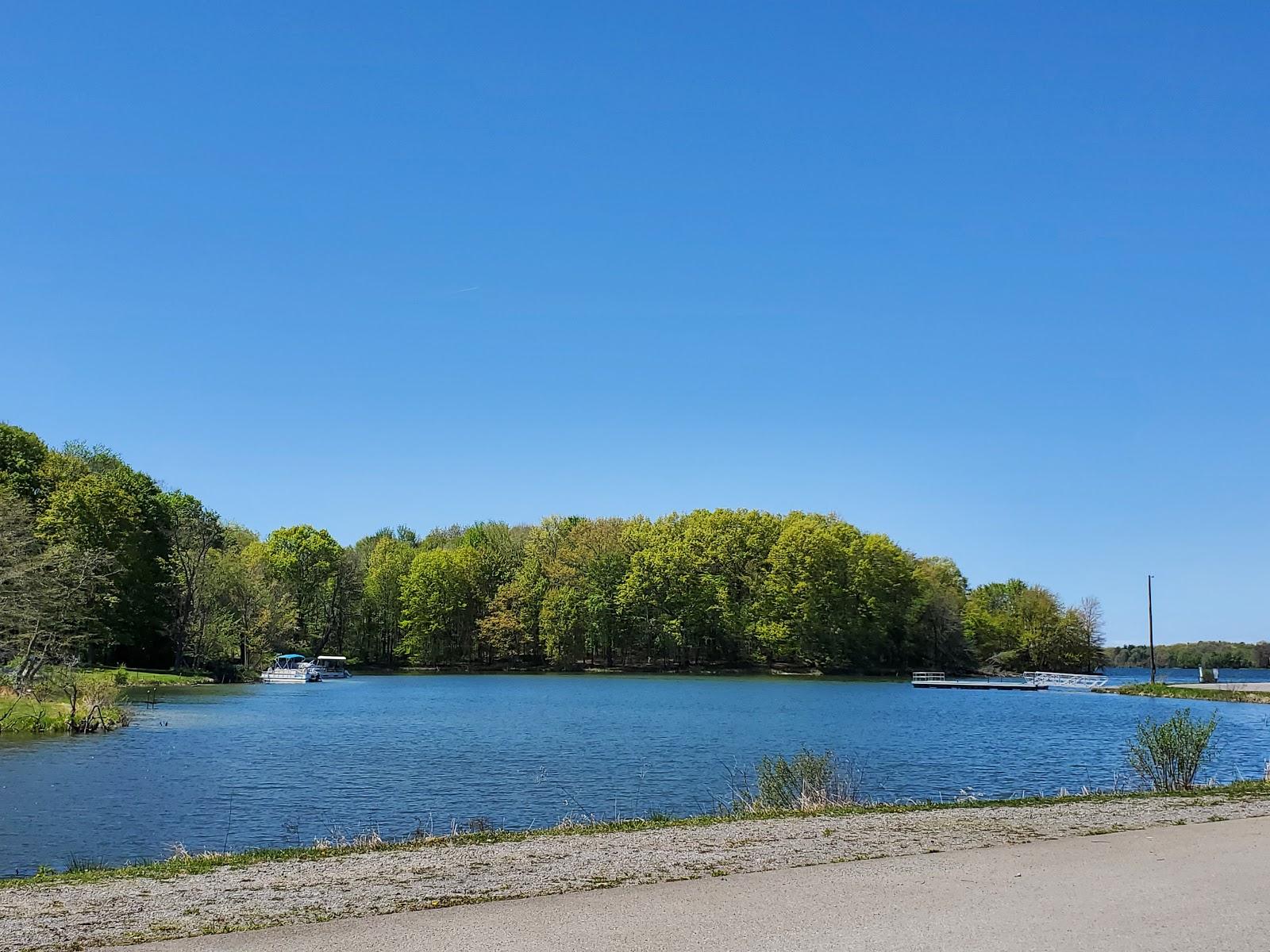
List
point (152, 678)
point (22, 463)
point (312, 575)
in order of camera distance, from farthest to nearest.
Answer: point (312, 575)
point (22, 463)
point (152, 678)

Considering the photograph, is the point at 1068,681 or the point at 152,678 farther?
the point at 1068,681

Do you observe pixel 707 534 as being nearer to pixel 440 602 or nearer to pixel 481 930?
pixel 440 602

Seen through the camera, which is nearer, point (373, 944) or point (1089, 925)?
point (373, 944)

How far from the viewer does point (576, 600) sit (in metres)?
100

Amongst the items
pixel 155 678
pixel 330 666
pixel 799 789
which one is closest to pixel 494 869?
pixel 799 789

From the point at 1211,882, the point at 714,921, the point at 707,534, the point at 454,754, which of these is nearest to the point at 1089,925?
the point at 1211,882

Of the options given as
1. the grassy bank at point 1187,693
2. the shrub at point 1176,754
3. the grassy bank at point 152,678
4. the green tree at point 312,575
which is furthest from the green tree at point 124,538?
the grassy bank at point 1187,693

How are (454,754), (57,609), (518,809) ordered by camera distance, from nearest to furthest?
(518,809)
(454,754)
(57,609)

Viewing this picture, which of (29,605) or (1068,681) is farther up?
(29,605)

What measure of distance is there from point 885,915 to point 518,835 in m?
6.73

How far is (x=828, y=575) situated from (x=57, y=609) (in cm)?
6644

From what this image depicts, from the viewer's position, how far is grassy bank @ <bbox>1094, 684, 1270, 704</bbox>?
59375 millimetres

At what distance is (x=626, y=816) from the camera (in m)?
18.0

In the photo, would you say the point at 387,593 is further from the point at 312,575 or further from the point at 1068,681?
the point at 1068,681
